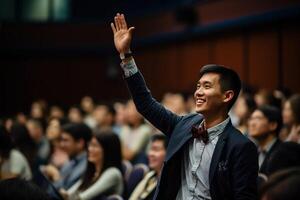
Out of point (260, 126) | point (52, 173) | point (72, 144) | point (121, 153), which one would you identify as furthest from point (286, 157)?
point (52, 173)

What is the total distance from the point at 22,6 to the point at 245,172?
33.2ft

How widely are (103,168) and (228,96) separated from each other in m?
1.75

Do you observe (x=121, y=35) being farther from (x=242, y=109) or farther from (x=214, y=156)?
(x=242, y=109)

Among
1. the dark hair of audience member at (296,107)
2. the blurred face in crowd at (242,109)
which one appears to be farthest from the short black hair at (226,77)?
the blurred face in crowd at (242,109)

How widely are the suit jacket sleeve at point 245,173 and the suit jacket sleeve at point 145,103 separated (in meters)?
0.41

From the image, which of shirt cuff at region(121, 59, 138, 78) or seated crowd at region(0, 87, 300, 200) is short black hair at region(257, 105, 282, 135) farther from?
shirt cuff at region(121, 59, 138, 78)

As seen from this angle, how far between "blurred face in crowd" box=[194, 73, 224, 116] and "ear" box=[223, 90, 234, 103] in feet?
0.05

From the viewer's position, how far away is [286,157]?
9.57 feet

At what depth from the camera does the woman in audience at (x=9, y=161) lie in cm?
473

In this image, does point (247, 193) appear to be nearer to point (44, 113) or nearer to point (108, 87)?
point (44, 113)

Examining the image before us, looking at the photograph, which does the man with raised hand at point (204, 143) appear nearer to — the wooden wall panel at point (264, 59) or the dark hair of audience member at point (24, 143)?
the dark hair of audience member at point (24, 143)

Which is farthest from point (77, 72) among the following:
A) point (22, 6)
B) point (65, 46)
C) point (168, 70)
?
point (168, 70)

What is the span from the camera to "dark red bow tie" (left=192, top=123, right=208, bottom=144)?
258 cm

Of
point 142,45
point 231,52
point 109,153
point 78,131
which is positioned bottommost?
point 109,153
